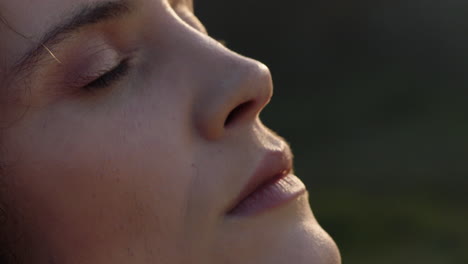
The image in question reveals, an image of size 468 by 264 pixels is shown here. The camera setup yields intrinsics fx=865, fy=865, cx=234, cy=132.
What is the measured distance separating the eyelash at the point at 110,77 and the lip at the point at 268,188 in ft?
0.73

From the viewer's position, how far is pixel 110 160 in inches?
44.3

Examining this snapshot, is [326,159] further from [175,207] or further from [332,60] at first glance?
[175,207]

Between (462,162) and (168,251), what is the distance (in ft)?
10.7

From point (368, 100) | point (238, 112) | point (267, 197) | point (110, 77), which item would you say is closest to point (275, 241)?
point (267, 197)

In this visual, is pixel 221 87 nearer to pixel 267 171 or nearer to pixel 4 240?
pixel 267 171

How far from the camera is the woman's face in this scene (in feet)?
3.66

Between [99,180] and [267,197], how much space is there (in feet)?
0.73

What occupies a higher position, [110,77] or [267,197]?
[110,77]

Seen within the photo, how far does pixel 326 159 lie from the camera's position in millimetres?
4398

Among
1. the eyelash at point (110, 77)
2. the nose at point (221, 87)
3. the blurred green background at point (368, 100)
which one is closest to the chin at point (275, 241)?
the nose at point (221, 87)

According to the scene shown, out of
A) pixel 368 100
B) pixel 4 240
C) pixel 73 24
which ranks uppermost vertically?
pixel 73 24

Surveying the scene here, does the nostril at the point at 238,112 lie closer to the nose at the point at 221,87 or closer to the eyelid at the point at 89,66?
the nose at the point at 221,87

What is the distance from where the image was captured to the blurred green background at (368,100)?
391cm

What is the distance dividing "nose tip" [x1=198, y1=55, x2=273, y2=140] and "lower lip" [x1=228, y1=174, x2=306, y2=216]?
0.09 meters
